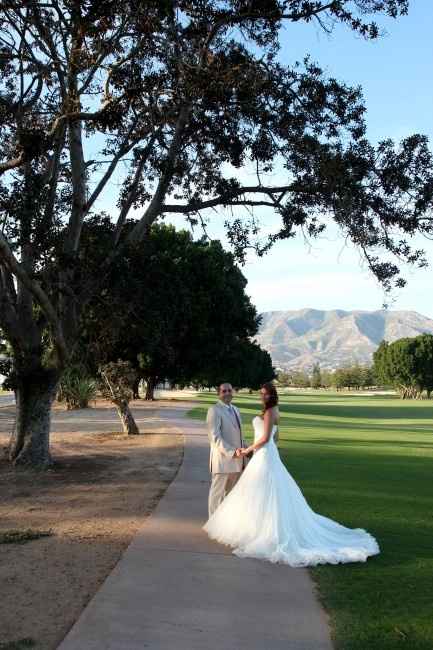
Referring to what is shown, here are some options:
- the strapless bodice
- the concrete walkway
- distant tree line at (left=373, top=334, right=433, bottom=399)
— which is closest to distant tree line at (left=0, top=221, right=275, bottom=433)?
the strapless bodice

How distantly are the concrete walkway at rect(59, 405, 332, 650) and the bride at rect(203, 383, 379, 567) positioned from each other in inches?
9.0

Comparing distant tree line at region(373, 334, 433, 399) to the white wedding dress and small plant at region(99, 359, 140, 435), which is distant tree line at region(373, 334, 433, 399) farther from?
the white wedding dress

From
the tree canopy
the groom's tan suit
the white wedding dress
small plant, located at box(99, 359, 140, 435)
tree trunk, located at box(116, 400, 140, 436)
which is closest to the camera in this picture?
the white wedding dress

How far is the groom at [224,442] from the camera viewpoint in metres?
8.19

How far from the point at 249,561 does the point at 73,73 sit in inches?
382

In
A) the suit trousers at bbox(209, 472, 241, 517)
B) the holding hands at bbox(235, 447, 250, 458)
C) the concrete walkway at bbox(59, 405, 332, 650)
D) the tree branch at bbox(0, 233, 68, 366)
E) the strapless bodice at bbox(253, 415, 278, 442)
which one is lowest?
the concrete walkway at bbox(59, 405, 332, 650)

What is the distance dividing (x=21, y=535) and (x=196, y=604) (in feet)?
11.8

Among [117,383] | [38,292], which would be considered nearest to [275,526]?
[38,292]

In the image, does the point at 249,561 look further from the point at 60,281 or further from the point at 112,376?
the point at 112,376

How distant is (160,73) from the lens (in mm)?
12391

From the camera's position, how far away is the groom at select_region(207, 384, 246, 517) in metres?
8.19

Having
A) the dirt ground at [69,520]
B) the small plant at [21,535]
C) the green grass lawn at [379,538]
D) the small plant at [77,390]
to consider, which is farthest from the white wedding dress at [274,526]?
the small plant at [77,390]

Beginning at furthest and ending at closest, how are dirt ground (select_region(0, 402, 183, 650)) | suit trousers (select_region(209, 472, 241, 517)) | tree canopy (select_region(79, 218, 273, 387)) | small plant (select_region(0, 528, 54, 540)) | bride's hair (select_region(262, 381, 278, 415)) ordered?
tree canopy (select_region(79, 218, 273, 387)) < suit trousers (select_region(209, 472, 241, 517)) < small plant (select_region(0, 528, 54, 540)) < bride's hair (select_region(262, 381, 278, 415)) < dirt ground (select_region(0, 402, 183, 650))

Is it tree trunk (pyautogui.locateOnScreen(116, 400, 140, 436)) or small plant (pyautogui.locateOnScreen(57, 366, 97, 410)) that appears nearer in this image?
tree trunk (pyautogui.locateOnScreen(116, 400, 140, 436))
